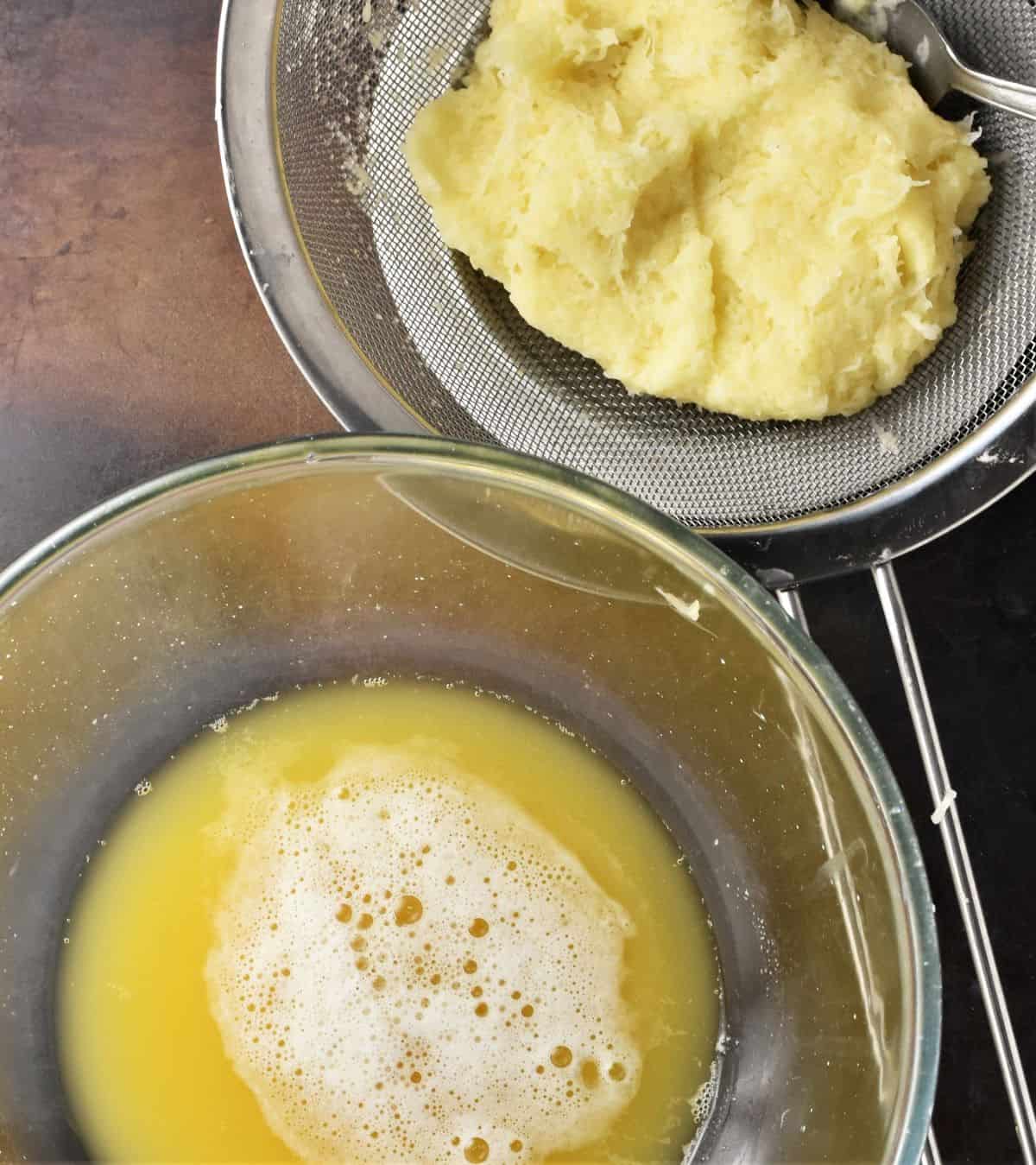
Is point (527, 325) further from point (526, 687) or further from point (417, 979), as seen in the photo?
point (417, 979)

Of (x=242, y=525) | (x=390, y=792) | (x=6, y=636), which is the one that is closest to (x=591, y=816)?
(x=390, y=792)

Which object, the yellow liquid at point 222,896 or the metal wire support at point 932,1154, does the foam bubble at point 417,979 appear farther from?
the metal wire support at point 932,1154

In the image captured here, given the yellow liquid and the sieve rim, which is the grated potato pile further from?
the yellow liquid

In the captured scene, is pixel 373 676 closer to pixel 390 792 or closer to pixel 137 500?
pixel 390 792

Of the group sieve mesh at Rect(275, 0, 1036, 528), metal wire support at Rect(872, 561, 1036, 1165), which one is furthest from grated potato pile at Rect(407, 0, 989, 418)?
metal wire support at Rect(872, 561, 1036, 1165)

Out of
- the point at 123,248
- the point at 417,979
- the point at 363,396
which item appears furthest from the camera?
the point at 123,248

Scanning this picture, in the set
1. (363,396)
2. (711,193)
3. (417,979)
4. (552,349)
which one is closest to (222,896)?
(417,979)

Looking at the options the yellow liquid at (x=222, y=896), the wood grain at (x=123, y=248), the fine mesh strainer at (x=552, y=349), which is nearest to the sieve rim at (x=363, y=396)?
the fine mesh strainer at (x=552, y=349)
